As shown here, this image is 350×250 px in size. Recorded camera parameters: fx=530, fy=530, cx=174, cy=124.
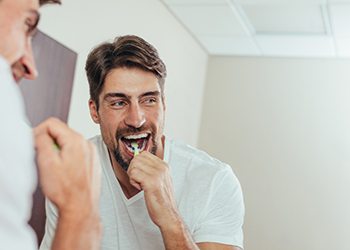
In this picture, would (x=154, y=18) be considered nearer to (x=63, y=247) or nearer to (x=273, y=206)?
(x=273, y=206)

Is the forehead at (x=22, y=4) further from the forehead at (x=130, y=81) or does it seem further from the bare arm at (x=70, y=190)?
the forehead at (x=130, y=81)

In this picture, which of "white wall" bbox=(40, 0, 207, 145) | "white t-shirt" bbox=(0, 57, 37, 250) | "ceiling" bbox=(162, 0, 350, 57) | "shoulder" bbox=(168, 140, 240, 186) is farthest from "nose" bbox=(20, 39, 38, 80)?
"ceiling" bbox=(162, 0, 350, 57)

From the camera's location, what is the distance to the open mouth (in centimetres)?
143

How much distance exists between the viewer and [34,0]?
0.70 metres

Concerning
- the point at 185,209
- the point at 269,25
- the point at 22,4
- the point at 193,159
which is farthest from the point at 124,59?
the point at 269,25

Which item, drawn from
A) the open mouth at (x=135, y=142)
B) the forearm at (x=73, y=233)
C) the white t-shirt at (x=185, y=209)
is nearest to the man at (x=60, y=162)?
the forearm at (x=73, y=233)

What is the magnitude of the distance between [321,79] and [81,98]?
2.42 metres

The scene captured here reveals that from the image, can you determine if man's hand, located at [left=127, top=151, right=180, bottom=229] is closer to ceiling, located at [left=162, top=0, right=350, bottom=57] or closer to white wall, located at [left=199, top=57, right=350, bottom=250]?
ceiling, located at [left=162, top=0, right=350, bottom=57]

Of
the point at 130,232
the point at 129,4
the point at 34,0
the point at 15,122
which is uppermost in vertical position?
the point at 129,4

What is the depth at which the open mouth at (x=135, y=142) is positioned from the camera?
1.43 meters

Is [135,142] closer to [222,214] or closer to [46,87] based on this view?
[222,214]

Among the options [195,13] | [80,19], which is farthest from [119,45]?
[195,13]

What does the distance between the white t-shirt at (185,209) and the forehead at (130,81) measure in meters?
0.18

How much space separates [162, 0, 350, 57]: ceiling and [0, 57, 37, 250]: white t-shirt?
301 cm
